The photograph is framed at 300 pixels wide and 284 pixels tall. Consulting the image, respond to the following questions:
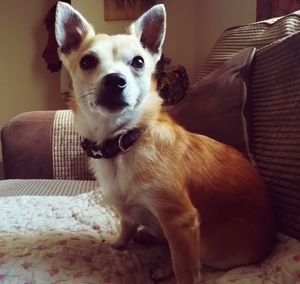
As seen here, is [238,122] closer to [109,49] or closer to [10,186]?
[109,49]

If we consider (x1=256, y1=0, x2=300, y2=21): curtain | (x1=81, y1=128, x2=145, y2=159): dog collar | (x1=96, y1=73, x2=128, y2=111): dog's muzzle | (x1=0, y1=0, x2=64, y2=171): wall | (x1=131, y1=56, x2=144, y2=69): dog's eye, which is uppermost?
(x1=256, y1=0, x2=300, y2=21): curtain

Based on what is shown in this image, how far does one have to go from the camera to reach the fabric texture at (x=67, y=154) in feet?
5.13

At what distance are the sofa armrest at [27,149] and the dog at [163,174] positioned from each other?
65cm

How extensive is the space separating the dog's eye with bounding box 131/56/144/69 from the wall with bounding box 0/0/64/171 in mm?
2703

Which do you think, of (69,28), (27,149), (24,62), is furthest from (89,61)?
(24,62)

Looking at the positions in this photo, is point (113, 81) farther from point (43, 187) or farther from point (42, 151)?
point (42, 151)

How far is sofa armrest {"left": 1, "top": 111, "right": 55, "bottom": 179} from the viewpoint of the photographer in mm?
1533

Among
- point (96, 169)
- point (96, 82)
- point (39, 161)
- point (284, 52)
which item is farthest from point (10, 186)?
point (284, 52)

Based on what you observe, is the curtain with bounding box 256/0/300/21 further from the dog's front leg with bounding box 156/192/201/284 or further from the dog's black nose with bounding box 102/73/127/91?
the dog's front leg with bounding box 156/192/201/284

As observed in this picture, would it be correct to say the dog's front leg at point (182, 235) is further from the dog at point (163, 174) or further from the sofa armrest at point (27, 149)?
the sofa armrest at point (27, 149)

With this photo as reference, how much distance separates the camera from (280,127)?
92cm

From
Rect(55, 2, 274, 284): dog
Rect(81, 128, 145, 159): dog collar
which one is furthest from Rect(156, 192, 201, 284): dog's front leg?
Rect(81, 128, 145, 159): dog collar

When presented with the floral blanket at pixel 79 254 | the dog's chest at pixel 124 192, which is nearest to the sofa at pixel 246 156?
the floral blanket at pixel 79 254

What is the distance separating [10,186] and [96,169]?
0.62m
